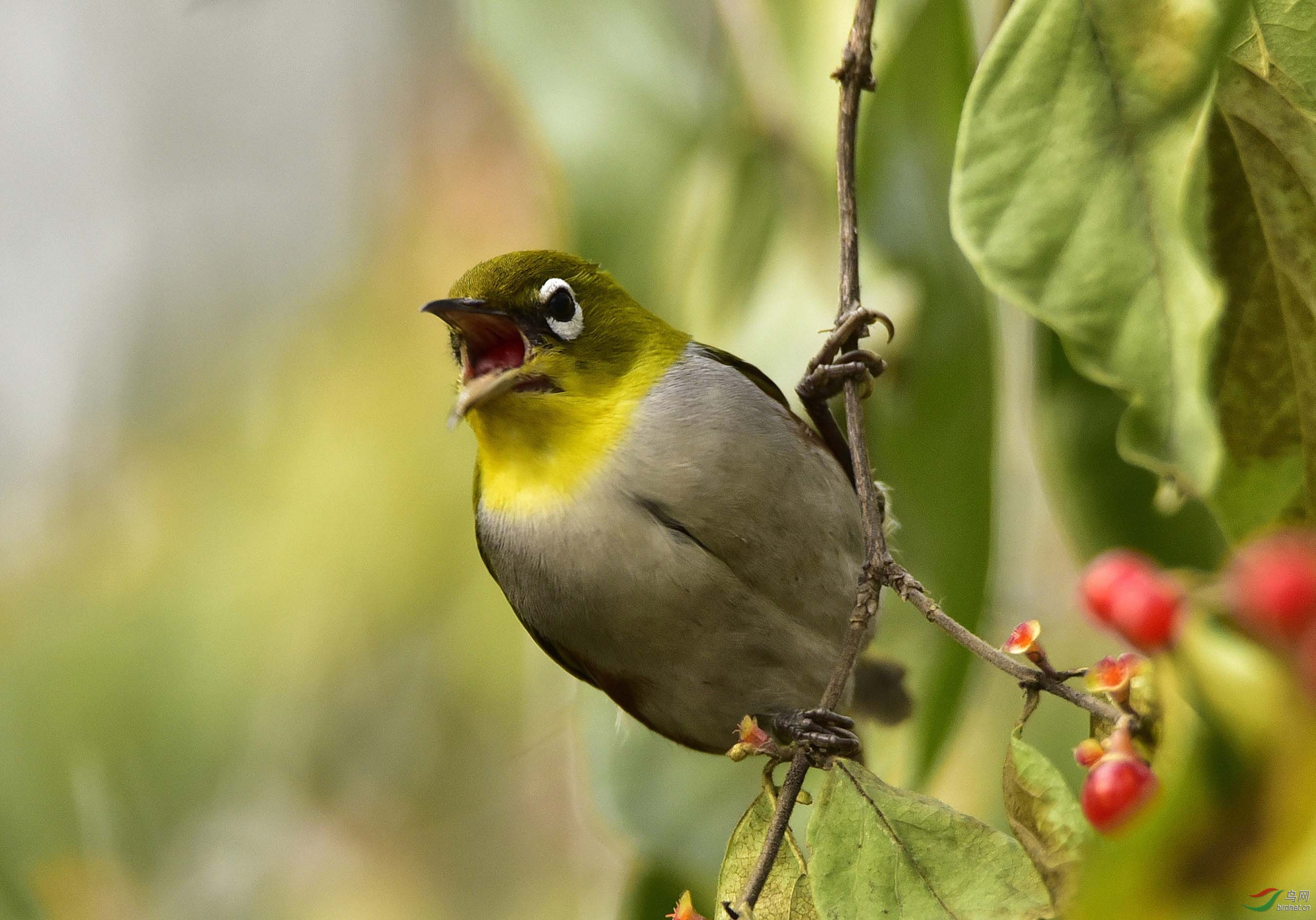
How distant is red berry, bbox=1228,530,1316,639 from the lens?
83 centimetres

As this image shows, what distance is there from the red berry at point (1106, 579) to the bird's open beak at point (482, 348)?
110 centimetres

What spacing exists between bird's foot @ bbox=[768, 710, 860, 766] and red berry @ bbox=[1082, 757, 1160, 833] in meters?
0.42

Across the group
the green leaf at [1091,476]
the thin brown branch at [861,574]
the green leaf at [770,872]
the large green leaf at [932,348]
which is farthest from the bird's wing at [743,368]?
the green leaf at [770,872]

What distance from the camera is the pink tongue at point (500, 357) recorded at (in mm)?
2207

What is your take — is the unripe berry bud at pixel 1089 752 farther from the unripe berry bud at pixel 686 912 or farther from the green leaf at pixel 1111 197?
the unripe berry bud at pixel 686 912

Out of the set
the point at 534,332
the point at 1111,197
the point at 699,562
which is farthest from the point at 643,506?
the point at 1111,197

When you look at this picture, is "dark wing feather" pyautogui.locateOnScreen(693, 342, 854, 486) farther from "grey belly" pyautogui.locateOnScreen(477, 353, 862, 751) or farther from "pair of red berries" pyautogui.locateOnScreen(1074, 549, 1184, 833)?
"pair of red berries" pyautogui.locateOnScreen(1074, 549, 1184, 833)

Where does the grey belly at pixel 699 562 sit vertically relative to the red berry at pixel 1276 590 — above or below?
below

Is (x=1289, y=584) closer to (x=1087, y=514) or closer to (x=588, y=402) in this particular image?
Answer: (x=1087, y=514)

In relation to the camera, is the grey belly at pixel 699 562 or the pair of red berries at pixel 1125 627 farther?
the grey belly at pixel 699 562

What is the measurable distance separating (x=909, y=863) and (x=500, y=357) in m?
1.25

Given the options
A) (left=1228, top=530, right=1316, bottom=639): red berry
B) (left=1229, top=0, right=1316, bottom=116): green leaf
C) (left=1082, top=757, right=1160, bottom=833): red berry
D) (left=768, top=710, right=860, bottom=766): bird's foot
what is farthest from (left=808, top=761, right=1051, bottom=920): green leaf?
(left=1229, top=0, right=1316, bottom=116): green leaf

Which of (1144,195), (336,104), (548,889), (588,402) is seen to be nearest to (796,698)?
(588,402)

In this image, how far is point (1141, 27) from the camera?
1.10 metres
